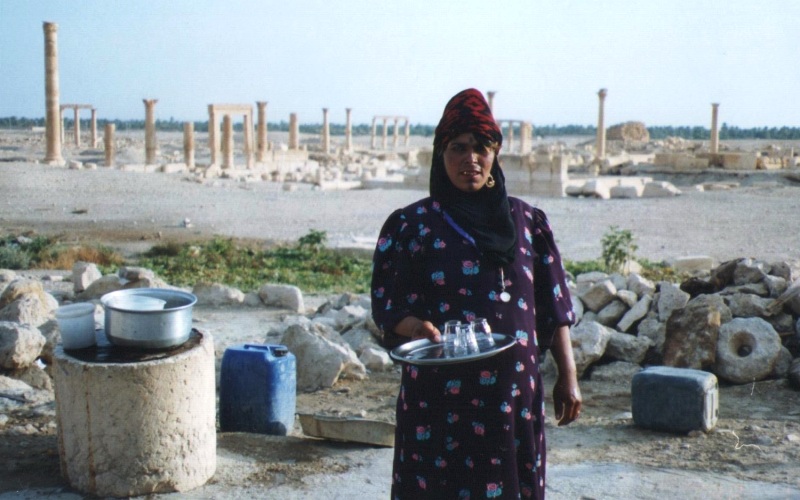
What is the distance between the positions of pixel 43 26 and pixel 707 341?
30.3 meters

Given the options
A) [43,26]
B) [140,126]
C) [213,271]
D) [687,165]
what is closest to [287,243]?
[213,271]

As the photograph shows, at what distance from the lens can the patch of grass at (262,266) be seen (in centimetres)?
1194

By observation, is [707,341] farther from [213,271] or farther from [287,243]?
[287,243]

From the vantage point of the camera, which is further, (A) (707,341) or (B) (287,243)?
(B) (287,243)

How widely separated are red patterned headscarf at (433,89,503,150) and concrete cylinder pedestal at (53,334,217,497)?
208 centimetres

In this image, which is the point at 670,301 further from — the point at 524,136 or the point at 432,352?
the point at 524,136

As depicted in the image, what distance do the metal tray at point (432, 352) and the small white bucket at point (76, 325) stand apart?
2.24 m

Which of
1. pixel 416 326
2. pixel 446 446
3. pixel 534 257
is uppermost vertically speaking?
pixel 534 257

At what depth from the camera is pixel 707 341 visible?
23.1ft

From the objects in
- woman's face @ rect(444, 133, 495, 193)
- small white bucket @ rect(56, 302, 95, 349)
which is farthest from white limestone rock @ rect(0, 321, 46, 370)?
woman's face @ rect(444, 133, 495, 193)

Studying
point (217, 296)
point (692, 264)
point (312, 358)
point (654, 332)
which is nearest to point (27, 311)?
point (312, 358)

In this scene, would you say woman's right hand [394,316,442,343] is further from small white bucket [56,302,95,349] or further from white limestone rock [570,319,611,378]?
white limestone rock [570,319,611,378]

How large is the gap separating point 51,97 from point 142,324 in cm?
3072

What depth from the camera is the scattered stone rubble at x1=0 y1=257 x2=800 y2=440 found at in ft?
21.3
